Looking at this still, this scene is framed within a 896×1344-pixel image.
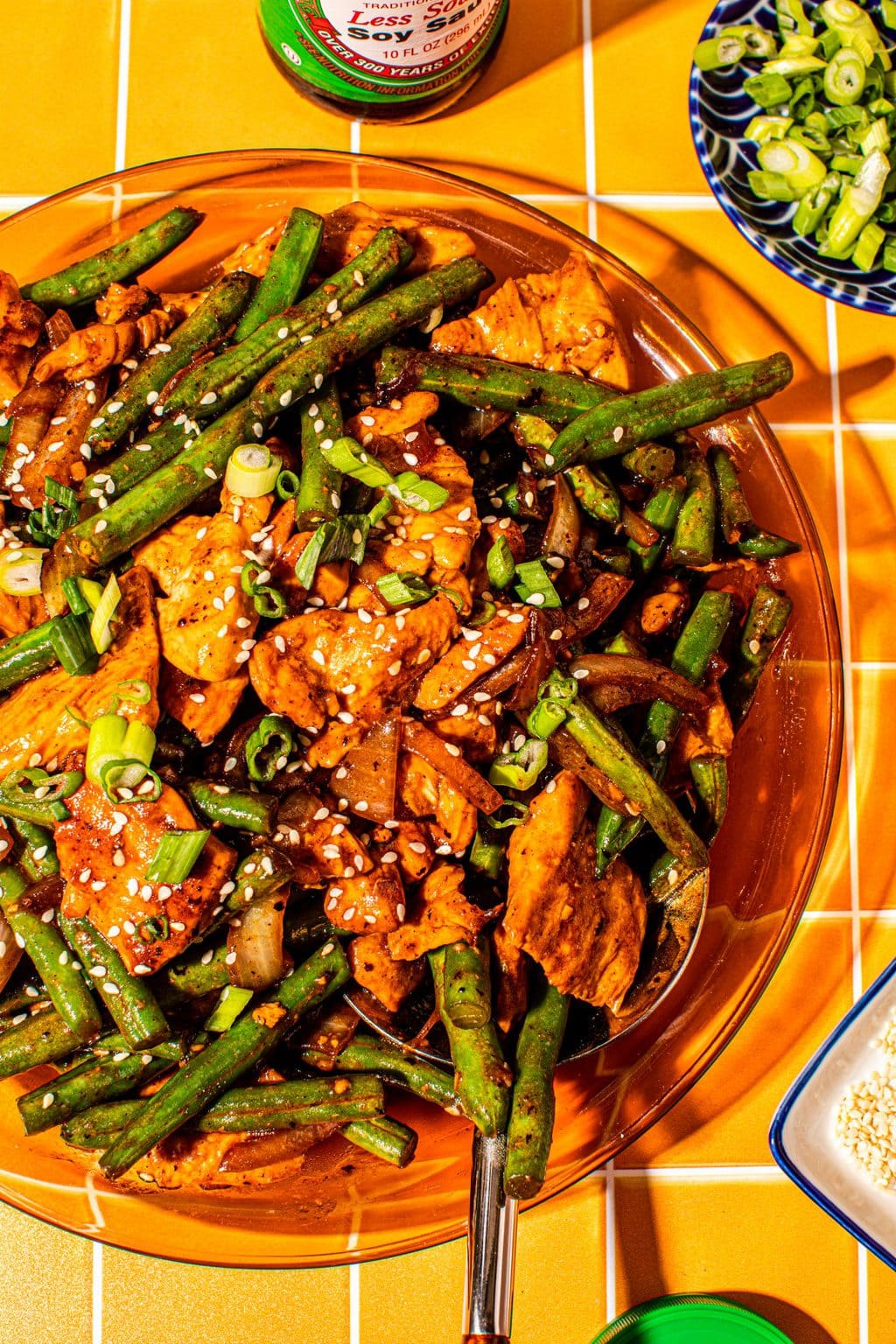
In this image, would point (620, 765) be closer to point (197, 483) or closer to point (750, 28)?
point (197, 483)

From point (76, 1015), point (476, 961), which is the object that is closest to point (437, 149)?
point (476, 961)

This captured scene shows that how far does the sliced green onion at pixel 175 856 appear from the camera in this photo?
7.02ft

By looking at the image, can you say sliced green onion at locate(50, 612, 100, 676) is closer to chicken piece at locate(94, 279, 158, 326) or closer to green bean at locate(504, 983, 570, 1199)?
chicken piece at locate(94, 279, 158, 326)

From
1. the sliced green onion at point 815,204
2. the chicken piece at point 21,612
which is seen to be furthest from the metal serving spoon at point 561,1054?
the sliced green onion at point 815,204

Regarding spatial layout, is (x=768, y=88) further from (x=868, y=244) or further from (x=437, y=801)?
(x=437, y=801)

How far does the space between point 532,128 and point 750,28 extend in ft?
2.21

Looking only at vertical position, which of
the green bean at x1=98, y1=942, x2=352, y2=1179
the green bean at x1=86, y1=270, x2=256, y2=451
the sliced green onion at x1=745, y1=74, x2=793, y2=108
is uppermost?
the sliced green onion at x1=745, y1=74, x2=793, y2=108

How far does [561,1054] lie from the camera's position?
2.52 meters

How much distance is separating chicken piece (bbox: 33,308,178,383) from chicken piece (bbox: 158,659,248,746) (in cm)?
71

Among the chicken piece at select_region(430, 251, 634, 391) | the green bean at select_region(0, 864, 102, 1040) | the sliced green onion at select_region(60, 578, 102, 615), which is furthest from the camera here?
the chicken piece at select_region(430, 251, 634, 391)

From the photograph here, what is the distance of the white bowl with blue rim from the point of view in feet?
9.44

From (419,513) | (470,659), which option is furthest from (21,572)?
(470,659)

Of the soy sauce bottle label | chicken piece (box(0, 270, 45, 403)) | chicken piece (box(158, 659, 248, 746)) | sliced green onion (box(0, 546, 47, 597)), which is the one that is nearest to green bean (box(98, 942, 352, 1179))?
chicken piece (box(158, 659, 248, 746))

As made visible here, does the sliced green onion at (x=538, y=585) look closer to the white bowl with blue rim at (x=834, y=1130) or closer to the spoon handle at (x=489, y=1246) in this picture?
the spoon handle at (x=489, y=1246)
